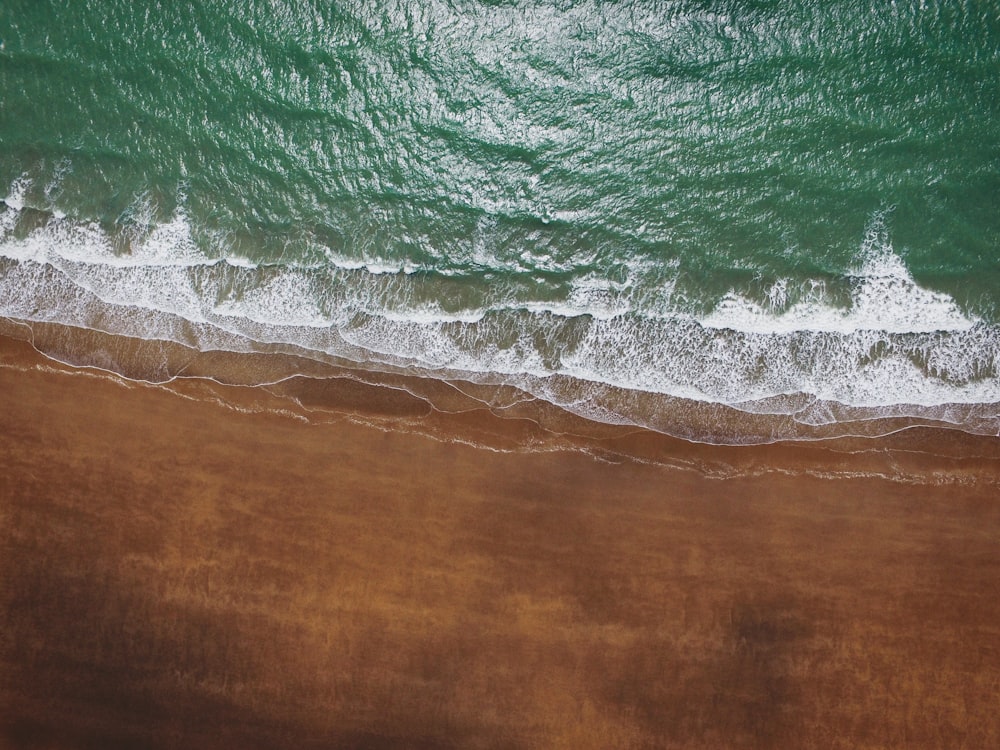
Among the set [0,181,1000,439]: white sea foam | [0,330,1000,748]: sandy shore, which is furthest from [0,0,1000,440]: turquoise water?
[0,330,1000,748]: sandy shore

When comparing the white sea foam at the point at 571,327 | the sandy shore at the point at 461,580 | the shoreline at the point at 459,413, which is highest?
the white sea foam at the point at 571,327

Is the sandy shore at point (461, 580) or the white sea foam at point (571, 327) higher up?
the white sea foam at point (571, 327)

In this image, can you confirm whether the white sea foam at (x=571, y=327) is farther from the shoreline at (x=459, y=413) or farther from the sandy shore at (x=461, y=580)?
the sandy shore at (x=461, y=580)

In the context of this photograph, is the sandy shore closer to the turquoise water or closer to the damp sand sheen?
the damp sand sheen

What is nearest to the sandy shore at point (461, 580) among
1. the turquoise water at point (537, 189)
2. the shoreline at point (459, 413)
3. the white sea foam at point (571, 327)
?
Result: the shoreline at point (459, 413)

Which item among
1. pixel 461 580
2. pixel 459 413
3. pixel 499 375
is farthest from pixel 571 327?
pixel 461 580

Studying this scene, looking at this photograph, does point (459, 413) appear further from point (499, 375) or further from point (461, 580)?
point (461, 580)
